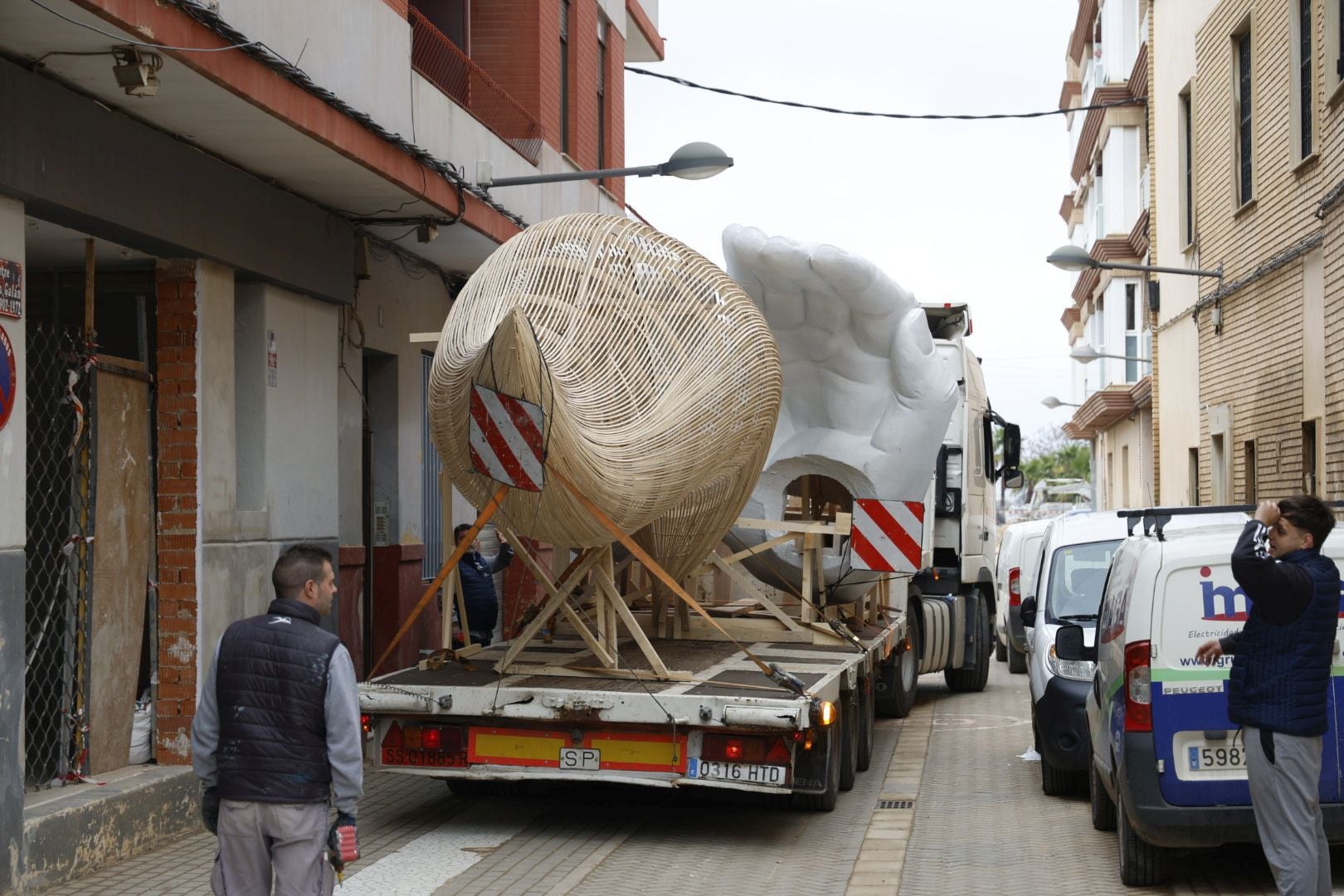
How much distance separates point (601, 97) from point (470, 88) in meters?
5.26

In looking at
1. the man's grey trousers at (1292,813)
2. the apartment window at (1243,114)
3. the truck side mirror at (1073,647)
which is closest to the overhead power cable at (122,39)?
the truck side mirror at (1073,647)

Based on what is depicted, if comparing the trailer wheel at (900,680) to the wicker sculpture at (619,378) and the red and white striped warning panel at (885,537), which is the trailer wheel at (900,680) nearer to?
the red and white striped warning panel at (885,537)

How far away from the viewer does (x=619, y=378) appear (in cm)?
938

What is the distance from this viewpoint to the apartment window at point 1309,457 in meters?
16.9

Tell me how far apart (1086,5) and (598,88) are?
29611 millimetres

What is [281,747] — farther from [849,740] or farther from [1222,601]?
[849,740]

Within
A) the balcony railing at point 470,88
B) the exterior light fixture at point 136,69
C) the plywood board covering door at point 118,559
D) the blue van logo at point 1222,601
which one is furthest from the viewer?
the balcony railing at point 470,88

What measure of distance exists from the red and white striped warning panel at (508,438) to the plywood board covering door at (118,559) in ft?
8.28

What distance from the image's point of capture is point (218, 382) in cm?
1050

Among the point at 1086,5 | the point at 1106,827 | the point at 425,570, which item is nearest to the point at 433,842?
the point at 1106,827

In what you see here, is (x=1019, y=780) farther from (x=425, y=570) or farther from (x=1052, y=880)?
(x=425, y=570)

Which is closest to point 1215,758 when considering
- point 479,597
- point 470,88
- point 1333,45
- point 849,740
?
point 849,740

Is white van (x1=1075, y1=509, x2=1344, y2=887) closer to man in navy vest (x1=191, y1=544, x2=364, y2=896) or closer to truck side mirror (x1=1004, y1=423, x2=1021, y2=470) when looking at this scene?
man in navy vest (x1=191, y1=544, x2=364, y2=896)

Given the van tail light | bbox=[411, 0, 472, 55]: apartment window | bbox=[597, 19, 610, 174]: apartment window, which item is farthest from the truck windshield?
bbox=[597, 19, 610, 174]: apartment window
